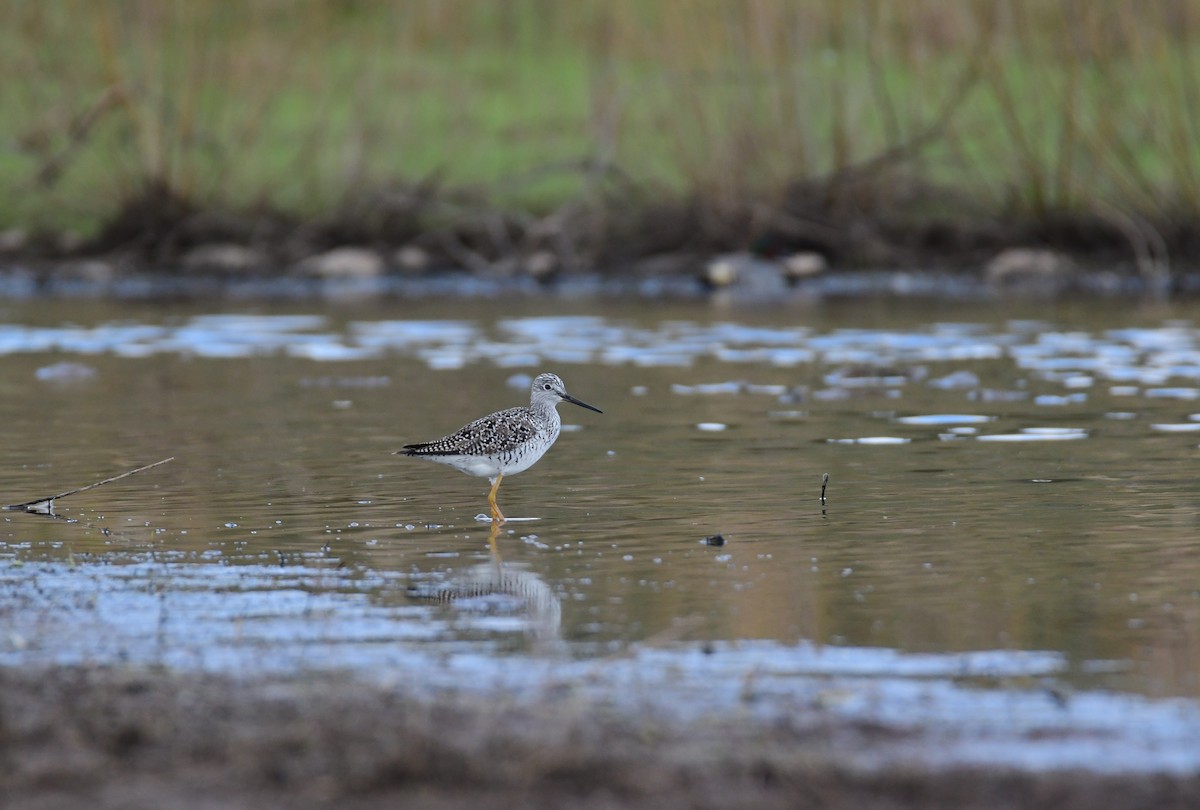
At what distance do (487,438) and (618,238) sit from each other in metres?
19.4

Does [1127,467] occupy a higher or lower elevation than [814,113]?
lower

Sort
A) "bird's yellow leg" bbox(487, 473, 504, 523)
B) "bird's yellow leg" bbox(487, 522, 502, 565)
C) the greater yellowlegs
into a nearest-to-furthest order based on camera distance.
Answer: "bird's yellow leg" bbox(487, 522, 502, 565)
"bird's yellow leg" bbox(487, 473, 504, 523)
the greater yellowlegs

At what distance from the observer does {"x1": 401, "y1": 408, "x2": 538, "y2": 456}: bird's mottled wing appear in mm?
11445

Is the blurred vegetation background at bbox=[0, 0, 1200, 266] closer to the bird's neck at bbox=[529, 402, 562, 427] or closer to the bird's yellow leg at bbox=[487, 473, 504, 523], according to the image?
the bird's neck at bbox=[529, 402, 562, 427]

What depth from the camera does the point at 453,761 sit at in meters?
6.00

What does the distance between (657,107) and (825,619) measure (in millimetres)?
21259

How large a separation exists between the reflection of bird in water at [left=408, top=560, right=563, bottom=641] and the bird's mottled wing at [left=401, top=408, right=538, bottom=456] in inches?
71.7

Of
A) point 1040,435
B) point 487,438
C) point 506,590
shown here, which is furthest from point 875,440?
point 506,590

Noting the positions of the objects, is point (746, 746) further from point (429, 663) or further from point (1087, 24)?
point (1087, 24)

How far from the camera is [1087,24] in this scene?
950 inches

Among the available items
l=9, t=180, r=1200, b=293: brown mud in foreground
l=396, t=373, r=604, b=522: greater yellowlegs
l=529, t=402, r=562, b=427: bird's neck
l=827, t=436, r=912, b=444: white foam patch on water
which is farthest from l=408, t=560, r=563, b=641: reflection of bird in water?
l=9, t=180, r=1200, b=293: brown mud in foreground

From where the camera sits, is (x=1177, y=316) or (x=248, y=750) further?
(x=1177, y=316)

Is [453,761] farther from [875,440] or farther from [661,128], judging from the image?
[661,128]

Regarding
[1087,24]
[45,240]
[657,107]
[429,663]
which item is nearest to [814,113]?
[657,107]
